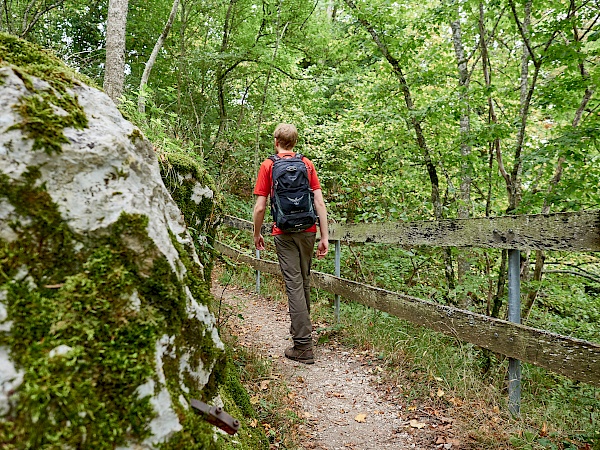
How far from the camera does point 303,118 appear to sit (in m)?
12.0

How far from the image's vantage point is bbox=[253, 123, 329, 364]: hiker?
14.6 feet

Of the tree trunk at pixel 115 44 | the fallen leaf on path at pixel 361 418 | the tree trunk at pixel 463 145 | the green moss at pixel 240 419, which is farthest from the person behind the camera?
the tree trunk at pixel 115 44

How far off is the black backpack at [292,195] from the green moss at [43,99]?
113 inches

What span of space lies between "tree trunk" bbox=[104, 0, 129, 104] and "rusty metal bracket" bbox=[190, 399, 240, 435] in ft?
19.8

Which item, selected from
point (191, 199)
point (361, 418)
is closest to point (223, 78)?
point (191, 199)

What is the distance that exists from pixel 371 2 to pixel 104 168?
19.2ft

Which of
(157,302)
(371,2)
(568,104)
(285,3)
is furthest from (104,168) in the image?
(285,3)

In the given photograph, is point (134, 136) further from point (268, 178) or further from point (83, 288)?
point (268, 178)

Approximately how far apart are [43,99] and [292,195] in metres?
3.18

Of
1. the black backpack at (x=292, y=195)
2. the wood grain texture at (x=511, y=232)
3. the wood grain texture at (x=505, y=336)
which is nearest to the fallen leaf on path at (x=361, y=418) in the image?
the wood grain texture at (x=505, y=336)

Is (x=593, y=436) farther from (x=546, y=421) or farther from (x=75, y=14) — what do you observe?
(x=75, y=14)

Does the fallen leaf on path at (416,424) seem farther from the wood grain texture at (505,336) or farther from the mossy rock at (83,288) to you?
the mossy rock at (83,288)

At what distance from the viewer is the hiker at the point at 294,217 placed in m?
4.46

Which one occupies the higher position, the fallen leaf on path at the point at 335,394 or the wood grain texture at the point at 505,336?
the wood grain texture at the point at 505,336
